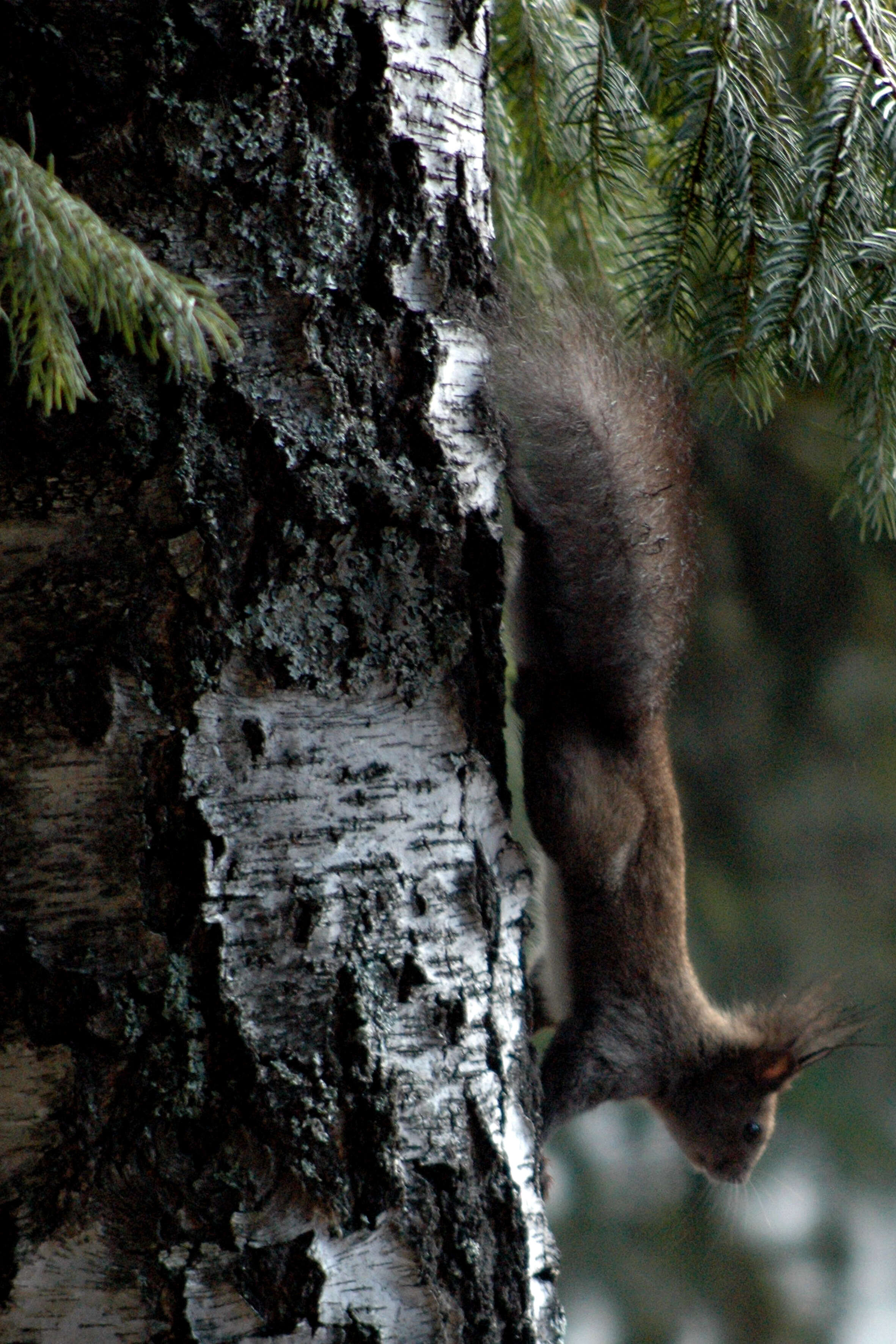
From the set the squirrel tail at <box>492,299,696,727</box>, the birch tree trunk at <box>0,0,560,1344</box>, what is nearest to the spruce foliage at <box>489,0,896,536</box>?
the squirrel tail at <box>492,299,696,727</box>

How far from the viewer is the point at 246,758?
0.76 metres

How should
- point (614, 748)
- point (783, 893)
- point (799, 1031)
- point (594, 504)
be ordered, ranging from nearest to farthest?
1. point (594, 504)
2. point (614, 748)
3. point (799, 1031)
4. point (783, 893)

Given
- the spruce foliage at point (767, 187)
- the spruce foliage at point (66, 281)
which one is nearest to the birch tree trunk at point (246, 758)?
the spruce foliage at point (66, 281)

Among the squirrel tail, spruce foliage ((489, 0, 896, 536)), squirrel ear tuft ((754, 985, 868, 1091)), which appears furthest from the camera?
squirrel ear tuft ((754, 985, 868, 1091))

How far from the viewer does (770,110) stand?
3.16ft

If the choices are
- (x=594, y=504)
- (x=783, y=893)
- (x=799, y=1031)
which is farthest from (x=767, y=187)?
(x=783, y=893)

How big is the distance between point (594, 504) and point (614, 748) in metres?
0.41

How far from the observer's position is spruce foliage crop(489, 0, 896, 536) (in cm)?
91

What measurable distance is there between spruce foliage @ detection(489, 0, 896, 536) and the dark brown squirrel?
10 cm

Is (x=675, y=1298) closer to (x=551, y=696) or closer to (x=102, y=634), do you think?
(x=551, y=696)

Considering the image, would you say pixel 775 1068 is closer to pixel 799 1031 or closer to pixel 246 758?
pixel 799 1031

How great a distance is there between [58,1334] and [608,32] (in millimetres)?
1032

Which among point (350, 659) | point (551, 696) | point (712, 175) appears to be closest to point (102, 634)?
point (350, 659)

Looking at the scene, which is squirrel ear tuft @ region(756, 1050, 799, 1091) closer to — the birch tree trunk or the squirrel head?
the squirrel head
